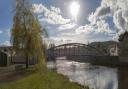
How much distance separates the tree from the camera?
43.2 m

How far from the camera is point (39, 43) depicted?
142 feet

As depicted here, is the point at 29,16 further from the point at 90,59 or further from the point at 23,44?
the point at 90,59

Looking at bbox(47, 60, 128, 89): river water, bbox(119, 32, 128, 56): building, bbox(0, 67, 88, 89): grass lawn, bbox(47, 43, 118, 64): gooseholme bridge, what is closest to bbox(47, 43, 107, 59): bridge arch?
bbox(47, 43, 118, 64): gooseholme bridge

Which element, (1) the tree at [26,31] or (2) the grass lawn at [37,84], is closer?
(2) the grass lawn at [37,84]

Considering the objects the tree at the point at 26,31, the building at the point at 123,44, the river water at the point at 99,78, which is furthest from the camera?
the building at the point at 123,44

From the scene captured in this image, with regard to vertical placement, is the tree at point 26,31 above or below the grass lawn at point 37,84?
above

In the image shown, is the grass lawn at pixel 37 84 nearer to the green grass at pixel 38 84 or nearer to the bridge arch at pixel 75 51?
the green grass at pixel 38 84

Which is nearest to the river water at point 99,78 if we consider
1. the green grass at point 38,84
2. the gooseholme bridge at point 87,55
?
the green grass at point 38,84

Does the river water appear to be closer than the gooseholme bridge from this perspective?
Yes

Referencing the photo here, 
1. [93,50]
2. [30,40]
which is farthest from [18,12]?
[93,50]

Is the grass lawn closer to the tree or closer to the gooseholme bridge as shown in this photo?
the tree

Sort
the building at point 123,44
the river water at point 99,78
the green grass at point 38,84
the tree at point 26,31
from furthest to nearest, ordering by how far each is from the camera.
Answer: the building at point 123,44
the tree at point 26,31
the river water at point 99,78
the green grass at point 38,84

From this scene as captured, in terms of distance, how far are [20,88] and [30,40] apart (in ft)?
71.8

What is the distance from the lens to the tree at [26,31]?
1700 inches
